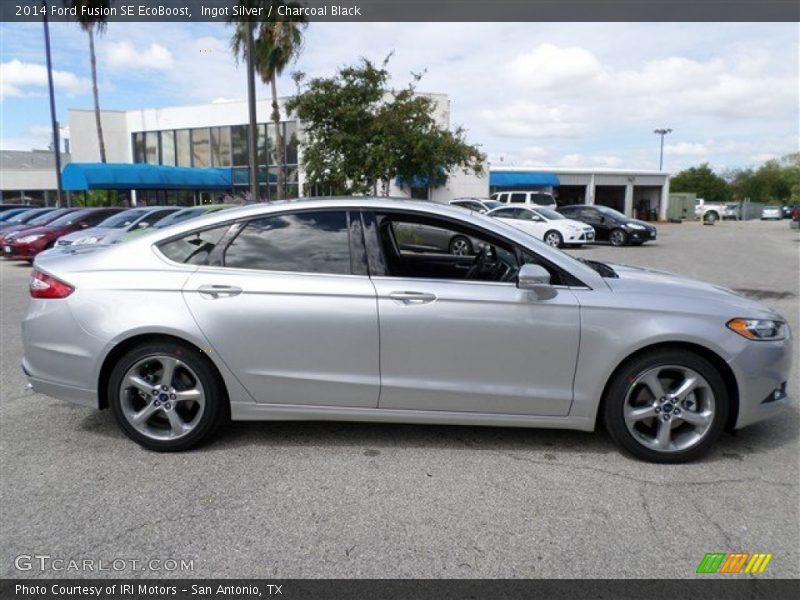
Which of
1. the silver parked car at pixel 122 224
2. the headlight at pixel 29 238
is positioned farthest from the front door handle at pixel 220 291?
the headlight at pixel 29 238

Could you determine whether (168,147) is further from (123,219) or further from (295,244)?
(295,244)

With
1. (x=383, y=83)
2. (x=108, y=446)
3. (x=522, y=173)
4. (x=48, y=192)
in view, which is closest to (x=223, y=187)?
(x=383, y=83)

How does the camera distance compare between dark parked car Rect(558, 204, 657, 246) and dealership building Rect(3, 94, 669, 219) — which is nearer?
dark parked car Rect(558, 204, 657, 246)

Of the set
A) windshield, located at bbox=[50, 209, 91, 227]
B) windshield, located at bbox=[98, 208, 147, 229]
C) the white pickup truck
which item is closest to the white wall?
windshield, located at bbox=[50, 209, 91, 227]

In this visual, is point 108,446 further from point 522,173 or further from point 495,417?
point 522,173

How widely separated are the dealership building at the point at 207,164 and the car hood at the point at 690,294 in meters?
26.9

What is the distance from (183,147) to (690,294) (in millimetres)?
40192

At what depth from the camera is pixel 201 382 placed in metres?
3.72

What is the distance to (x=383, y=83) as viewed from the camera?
21.0m

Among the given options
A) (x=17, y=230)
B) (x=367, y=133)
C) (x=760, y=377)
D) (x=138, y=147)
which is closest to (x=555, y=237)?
(x=367, y=133)

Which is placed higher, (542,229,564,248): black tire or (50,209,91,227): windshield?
(50,209,91,227): windshield

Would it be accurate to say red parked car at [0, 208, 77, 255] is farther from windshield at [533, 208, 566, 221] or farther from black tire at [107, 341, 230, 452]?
windshield at [533, 208, 566, 221]

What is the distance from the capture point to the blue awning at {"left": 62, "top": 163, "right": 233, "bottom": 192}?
2842 centimetres

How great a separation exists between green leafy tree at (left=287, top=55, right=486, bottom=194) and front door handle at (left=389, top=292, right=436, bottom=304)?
55.6ft
